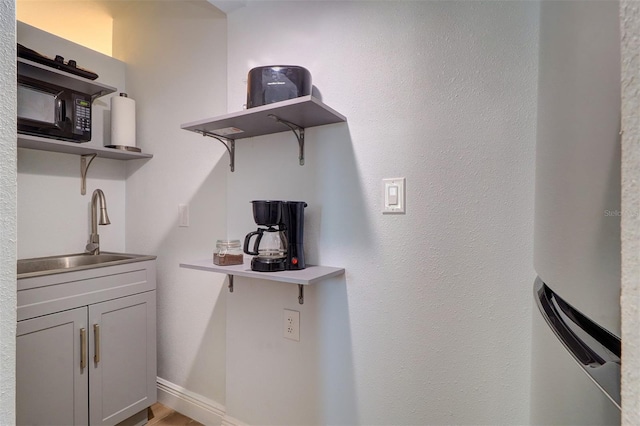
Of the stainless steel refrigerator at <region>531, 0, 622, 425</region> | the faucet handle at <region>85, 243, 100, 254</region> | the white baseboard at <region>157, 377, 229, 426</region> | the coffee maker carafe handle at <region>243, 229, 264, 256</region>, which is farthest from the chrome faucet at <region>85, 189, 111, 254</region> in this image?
the stainless steel refrigerator at <region>531, 0, 622, 425</region>

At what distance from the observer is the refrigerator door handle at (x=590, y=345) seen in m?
0.31

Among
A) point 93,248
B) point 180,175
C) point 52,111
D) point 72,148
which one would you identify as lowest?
point 93,248

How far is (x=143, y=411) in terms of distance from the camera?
1.78 metres

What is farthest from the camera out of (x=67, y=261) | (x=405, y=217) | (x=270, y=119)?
(x=67, y=261)

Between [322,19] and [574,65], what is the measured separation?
3.75 ft

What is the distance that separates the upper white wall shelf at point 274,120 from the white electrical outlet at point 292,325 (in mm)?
686

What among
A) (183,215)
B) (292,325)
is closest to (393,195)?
(292,325)

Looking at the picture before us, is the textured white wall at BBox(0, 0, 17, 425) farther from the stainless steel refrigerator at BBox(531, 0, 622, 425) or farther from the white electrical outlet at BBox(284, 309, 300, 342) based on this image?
the white electrical outlet at BBox(284, 309, 300, 342)

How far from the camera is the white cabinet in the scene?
132 centimetres

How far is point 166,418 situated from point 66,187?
1.56 m

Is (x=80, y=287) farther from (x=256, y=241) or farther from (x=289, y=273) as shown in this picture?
(x=289, y=273)

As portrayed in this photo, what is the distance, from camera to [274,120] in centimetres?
125

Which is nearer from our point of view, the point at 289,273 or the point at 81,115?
the point at 289,273

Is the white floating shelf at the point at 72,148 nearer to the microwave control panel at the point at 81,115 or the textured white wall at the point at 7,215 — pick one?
A: the microwave control panel at the point at 81,115
